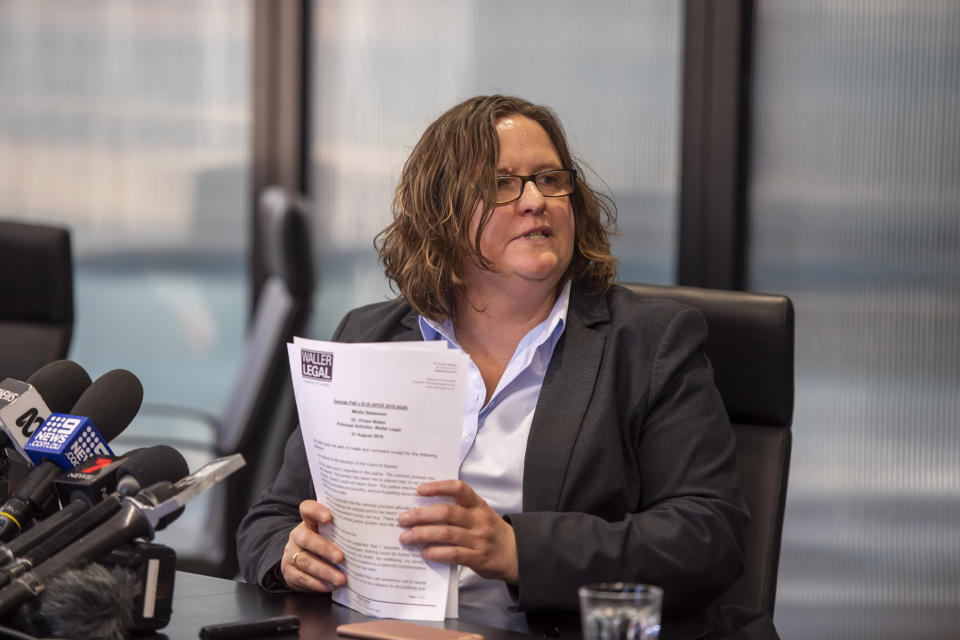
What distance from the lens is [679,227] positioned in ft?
9.50

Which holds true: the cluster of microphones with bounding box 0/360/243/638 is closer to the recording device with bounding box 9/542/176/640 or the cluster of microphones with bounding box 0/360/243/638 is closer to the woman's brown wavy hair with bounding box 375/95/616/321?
the recording device with bounding box 9/542/176/640

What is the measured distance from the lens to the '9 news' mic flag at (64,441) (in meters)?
1.21

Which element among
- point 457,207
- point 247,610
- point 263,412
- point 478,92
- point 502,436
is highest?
point 478,92

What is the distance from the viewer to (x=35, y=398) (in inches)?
50.5

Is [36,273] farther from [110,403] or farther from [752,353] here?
Answer: [752,353]

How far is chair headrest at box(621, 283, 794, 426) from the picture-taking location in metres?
1.74

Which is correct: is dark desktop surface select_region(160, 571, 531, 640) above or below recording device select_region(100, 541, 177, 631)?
below

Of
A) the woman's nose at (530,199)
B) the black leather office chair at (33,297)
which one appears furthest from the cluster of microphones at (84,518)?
the black leather office chair at (33,297)

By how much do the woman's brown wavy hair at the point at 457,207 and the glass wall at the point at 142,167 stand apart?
2.01 m

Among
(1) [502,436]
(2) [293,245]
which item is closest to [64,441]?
(1) [502,436]

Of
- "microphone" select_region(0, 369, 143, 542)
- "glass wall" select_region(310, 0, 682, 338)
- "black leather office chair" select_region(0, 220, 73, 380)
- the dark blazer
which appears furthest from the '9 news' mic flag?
"glass wall" select_region(310, 0, 682, 338)

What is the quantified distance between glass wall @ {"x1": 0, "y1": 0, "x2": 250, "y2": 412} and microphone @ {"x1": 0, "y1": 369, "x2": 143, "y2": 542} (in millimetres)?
2435

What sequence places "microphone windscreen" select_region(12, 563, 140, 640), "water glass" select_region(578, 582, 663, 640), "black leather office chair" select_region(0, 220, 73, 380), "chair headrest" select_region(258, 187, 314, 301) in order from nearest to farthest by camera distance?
1. "water glass" select_region(578, 582, 663, 640)
2. "microphone windscreen" select_region(12, 563, 140, 640)
3. "black leather office chair" select_region(0, 220, 73, 380)
4. "chair headrest" select_region(258, 187, 314, 301)

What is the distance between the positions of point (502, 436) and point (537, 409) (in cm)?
8
